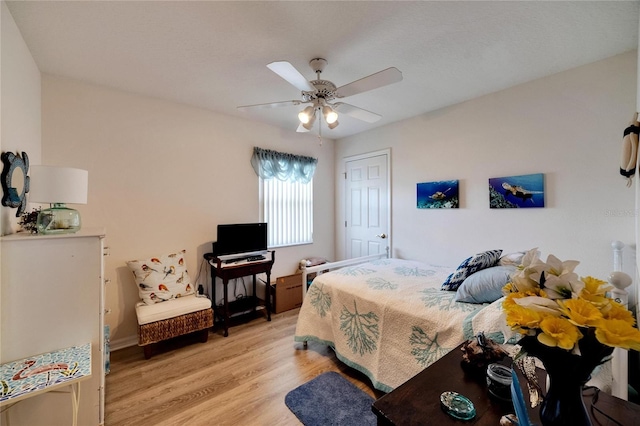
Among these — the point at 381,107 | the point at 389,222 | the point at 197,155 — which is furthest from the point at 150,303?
the point at 381,107

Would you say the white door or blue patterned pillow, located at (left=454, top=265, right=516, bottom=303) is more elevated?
the white door

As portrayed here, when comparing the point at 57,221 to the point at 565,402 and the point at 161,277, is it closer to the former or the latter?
the point at 161,277

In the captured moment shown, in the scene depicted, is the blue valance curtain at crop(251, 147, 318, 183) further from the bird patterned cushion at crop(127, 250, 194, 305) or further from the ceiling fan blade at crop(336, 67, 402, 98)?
the ceiling fan blade at crop(336, 67, 402, 98)

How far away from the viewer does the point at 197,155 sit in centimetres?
309

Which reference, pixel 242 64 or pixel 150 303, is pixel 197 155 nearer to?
pixel 242 64

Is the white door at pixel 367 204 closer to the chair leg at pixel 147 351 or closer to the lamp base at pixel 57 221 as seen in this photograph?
the chair leg at pixel 147 351

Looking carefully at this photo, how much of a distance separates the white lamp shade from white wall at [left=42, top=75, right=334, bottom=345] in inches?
43.6

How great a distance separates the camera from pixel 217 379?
2090mm

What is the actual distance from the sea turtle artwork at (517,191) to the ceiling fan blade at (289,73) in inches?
83.9

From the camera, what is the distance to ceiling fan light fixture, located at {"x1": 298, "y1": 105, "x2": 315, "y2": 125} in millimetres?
2091

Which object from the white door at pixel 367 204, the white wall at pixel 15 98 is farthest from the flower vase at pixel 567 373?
the white door at pixel 367 204

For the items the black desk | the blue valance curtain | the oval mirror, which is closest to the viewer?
the oval mirror

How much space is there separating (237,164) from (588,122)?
358 cm

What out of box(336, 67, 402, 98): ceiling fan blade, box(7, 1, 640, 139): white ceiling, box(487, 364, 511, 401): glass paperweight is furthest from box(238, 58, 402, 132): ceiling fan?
box(487, 364, 511, 401): glass paperweight
